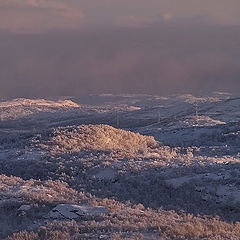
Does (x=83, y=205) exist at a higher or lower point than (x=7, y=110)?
higher

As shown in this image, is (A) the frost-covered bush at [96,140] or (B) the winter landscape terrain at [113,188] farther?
(A) the frost-covered bush at [96,140]

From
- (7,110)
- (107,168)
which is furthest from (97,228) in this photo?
(7,110)

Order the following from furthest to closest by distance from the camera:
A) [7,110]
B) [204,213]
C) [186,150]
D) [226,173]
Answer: [7,110]
[186,150]
[226,173]
[204,213]

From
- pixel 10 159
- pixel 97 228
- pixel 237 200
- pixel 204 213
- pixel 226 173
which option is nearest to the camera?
pixel 97 228

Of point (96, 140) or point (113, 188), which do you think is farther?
point (96, 140)

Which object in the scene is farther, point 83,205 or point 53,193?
point 53,193

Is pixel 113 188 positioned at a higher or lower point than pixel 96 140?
higher

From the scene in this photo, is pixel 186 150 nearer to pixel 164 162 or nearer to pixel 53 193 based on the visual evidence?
pixel 164 162

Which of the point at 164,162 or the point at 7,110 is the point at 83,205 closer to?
the point at 164,162

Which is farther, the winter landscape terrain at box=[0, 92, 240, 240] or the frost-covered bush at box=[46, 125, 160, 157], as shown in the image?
the frost-covered bush at box=[46, 125, 160, 157]
